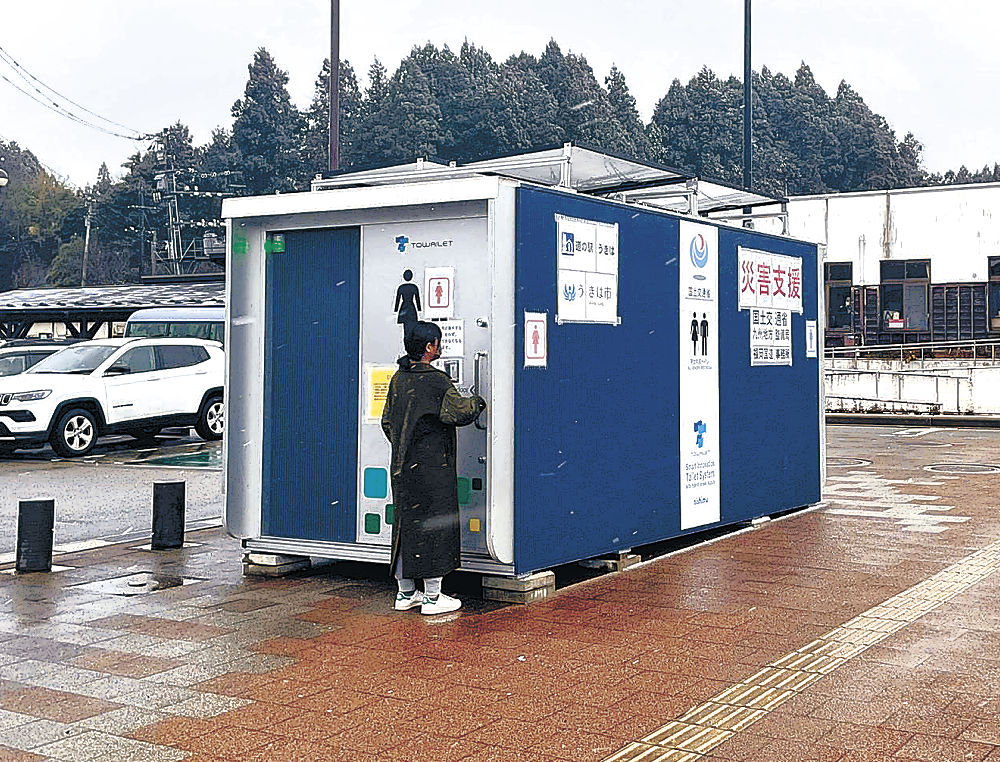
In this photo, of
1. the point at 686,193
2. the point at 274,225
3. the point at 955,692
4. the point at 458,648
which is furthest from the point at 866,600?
the point at 274,225

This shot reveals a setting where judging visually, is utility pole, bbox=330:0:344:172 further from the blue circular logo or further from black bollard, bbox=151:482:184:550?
the blue circular logo

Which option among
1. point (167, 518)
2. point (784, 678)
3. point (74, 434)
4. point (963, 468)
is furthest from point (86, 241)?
point (784, 678)

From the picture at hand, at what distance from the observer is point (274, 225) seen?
29.3 feet

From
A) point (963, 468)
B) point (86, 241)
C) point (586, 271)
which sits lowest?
point (963, 468)

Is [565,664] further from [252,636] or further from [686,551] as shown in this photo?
[686,551]

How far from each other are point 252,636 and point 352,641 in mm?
580

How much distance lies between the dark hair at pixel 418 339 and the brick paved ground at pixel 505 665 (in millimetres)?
1531

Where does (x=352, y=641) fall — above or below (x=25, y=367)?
below

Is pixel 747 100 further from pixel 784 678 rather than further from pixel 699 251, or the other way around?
pixel 784 678

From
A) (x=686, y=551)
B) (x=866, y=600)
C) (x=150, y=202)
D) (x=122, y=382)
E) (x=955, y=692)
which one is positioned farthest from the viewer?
(x=150, y=202)

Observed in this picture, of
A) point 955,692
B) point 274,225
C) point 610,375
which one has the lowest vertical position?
point 955,692

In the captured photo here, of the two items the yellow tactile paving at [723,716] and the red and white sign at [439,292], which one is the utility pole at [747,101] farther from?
the yellow tactile paving at [723,716]

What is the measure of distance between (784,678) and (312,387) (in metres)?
3.95

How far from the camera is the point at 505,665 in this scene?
6.49 meters
